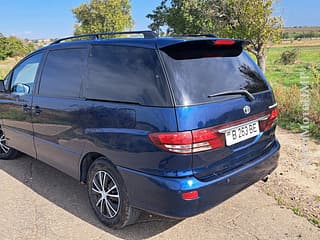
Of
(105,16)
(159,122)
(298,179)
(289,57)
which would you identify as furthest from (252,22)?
(105,16)

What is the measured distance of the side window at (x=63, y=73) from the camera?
338cm

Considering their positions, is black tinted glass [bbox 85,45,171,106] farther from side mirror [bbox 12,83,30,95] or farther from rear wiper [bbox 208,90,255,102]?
side mirror [bbox 12,83,30,95]

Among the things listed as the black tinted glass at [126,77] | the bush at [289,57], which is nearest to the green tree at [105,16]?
the bush at [289,57]

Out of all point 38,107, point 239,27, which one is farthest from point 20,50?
point 38,107

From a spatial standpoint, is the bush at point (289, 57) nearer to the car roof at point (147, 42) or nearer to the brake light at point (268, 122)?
the brake light at point (268, 122)

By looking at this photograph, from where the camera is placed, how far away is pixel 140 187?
8.89 ft

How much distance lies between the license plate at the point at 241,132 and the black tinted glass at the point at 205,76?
13.3 inches

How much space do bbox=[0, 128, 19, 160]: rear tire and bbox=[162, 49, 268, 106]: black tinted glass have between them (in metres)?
3.78

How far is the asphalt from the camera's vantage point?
3033mm

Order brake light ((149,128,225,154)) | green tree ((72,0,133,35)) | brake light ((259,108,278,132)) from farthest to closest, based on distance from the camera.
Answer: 1. green tree ((72,0,133,35))
2. brake light ((259,108,278,132))
3. brake light ((149,128,225,154))

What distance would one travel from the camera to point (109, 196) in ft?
10.4

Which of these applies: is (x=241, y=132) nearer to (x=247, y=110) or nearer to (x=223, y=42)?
(x=247, y=110)

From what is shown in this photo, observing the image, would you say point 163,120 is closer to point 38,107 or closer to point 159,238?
point 159,238

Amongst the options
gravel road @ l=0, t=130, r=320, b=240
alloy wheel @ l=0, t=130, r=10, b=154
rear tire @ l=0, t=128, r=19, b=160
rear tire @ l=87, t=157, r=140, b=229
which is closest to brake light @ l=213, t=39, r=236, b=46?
rear tire @ l=87, t=157, r=140, b=229
